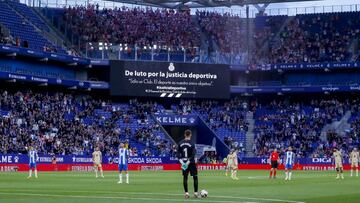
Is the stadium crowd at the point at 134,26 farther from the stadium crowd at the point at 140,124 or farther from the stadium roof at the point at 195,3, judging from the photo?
the stadium crowd at the point at 140,124

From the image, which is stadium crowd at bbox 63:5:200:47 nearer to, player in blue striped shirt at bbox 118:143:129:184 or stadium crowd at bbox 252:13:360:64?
stadium crowd at bbox 252:13:360:64

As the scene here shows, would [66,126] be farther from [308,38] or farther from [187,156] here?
[187,156]

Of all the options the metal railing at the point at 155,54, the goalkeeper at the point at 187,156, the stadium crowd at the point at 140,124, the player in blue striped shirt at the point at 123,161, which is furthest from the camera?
the metal railing at the point at 155,54

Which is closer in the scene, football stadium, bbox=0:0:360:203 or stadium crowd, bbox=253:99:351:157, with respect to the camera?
football stadium, bbox=0:0:360:203

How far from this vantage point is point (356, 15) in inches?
3979

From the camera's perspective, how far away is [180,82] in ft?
310

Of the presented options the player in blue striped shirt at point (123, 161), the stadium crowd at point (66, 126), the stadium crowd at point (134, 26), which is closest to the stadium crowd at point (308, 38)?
the stadium crowd at point (134, 26)

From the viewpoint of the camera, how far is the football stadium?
8219cm

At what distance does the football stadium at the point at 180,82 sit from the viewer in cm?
8219

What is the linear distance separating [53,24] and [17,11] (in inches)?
241

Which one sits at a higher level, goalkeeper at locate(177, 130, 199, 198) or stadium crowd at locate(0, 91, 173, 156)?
stadium crowd at locate(0, 91, 173, 156)

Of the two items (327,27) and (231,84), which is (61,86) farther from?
(327,27)

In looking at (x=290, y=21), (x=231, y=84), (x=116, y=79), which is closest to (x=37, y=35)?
(x=116, y=79)

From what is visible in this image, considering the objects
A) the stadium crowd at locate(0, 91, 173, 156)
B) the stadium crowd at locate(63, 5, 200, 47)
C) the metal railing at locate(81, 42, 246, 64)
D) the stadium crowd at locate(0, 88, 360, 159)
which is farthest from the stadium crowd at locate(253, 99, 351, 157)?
the stadium crowd at locate(63, 5, 200, 47)
